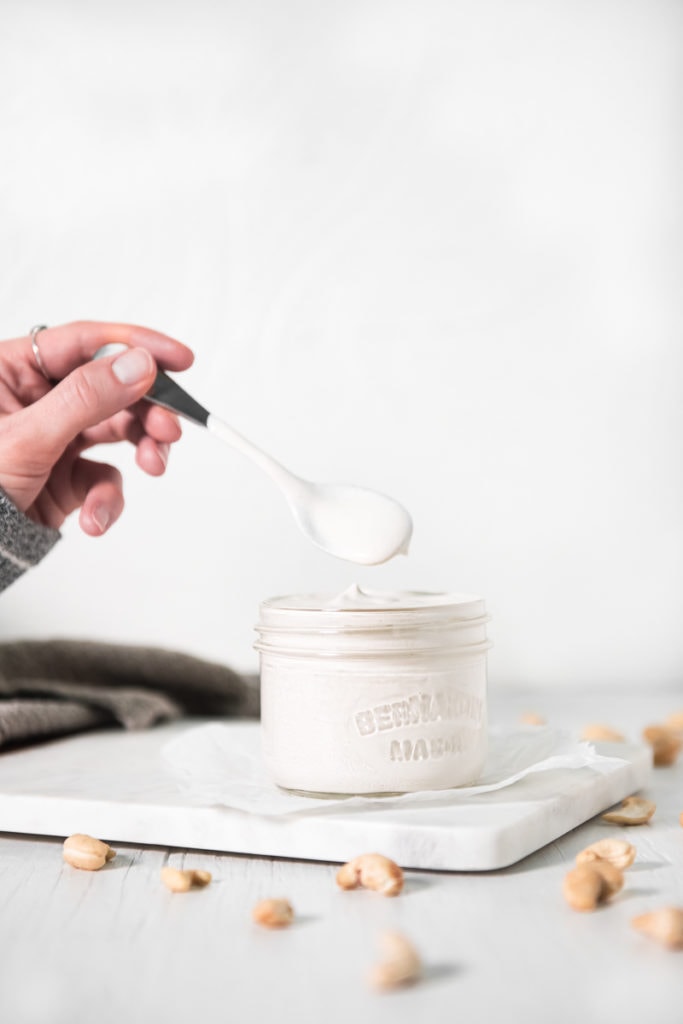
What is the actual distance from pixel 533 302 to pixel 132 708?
3.05 ft

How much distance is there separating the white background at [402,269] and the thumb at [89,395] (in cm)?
81

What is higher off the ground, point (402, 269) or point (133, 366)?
point (402, 269)

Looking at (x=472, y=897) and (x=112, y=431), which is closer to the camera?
(x=472, y=897)

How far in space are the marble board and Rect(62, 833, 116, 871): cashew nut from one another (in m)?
0.05

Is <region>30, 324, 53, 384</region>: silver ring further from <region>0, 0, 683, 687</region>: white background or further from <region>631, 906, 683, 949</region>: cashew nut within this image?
<region>631, 906, 683, 949</region>: cashew nut

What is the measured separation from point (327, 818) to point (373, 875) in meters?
0.08

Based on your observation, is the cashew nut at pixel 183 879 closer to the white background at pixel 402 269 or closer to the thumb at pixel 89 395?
the thumb at pixel 89 395

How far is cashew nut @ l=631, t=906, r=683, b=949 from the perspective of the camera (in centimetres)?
62

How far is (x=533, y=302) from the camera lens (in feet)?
5.90

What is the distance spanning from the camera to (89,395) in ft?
3.25

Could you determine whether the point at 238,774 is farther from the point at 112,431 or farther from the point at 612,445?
the point at 612,445

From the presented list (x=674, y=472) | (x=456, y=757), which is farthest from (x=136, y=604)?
(x=456, y=757)

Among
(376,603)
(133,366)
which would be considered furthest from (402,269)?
(376,603)

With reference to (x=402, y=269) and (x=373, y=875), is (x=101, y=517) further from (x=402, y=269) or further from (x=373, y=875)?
(x=402, y=269)
